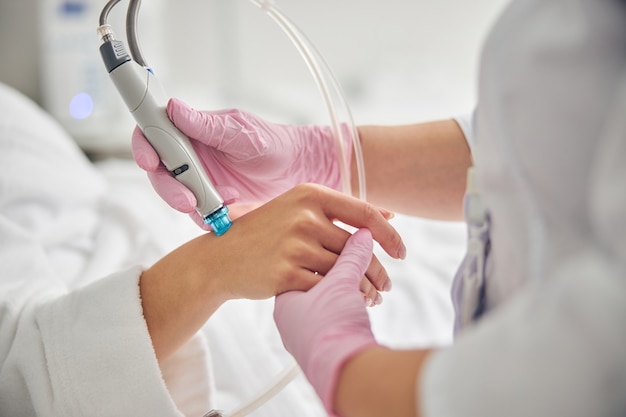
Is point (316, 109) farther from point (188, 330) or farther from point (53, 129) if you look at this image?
point (188, 330)

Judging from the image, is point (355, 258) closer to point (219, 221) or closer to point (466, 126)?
point (219, 221)

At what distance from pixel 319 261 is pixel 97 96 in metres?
1.61

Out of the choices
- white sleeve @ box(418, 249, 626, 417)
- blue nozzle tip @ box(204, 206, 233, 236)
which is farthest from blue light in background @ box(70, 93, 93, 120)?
white sleeve @ box(418, 249, 626, 417)

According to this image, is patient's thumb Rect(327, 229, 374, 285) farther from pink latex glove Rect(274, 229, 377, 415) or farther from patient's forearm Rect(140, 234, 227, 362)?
patient's forearm Rect(140, 234, 227, 362)

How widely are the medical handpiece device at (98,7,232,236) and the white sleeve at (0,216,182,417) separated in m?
0.14

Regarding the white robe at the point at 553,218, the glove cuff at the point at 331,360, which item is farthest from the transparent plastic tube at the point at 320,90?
the white robe at the point at 553,218

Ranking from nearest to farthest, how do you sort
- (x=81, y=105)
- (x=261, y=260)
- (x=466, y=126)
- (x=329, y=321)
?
1. (x=329, y=321)
2. (x=261, y=260)
3. (x=466, y=126)
4. (x=81, y=105)

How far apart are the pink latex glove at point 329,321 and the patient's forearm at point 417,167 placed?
0.31 meters

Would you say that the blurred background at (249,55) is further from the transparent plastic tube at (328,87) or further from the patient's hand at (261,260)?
the patient's hand at (261,260)

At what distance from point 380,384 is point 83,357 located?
41 cm

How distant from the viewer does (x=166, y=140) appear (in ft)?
2.27

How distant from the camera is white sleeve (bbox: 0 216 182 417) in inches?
27.1

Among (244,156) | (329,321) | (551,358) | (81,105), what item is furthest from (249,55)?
(551,358)

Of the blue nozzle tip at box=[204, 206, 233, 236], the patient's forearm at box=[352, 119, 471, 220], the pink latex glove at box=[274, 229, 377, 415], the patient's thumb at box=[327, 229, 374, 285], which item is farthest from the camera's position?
the patient's forearm at box=[352, 119, 471, 220]
